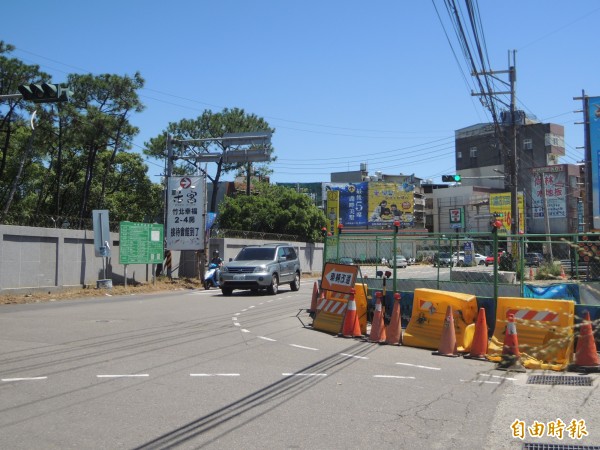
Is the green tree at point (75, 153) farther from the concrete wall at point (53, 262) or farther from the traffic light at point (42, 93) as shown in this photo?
the traffic light at point (42, 93)

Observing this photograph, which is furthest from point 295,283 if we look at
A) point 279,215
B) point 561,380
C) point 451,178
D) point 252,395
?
point 279,215

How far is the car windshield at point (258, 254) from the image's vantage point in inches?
876

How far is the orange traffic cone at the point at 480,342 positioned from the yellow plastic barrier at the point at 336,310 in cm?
304

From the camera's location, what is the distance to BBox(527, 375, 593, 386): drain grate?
311 inches

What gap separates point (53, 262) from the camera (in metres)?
21.9

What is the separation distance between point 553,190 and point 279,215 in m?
29.3

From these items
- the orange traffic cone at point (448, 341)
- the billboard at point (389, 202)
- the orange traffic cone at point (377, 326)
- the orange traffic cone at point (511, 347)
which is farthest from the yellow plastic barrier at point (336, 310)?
the billboard at point (389, 202)

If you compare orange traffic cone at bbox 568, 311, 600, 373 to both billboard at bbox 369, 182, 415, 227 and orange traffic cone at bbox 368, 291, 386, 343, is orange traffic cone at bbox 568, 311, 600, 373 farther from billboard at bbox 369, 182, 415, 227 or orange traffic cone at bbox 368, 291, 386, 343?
billboard at bbox 369, 182, 415, 227

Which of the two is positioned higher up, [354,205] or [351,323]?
[354,205]

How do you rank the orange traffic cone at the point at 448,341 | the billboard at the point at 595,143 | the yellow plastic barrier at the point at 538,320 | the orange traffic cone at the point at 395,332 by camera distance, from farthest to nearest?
the billboard at the point at 595,143 < the orange traffic cone at the point at 395,332 < the orange traffic cone at the point at 448,341 < the yellow plastic barrier at the point at 538,320

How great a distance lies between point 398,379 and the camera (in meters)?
8.02

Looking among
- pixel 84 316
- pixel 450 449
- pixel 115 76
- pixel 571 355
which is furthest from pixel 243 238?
pixel 450 449

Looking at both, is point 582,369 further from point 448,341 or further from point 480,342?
point 448,341

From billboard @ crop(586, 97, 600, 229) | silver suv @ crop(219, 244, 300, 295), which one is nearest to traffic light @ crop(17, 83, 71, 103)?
silver suv @ crop(219, 244, 300, 295)
